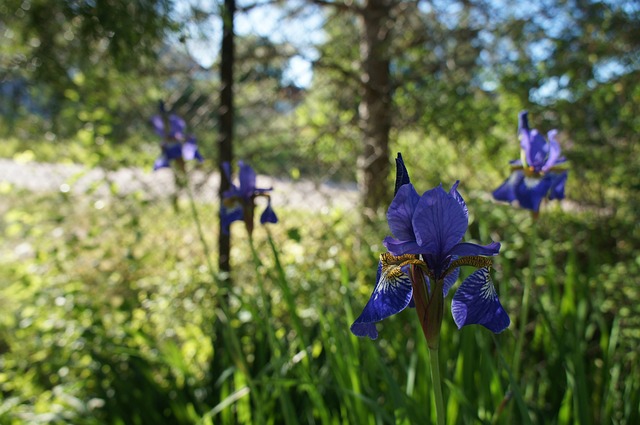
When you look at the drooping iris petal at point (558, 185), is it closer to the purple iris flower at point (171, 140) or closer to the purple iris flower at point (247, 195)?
the purple iris flower at point (247, 195)

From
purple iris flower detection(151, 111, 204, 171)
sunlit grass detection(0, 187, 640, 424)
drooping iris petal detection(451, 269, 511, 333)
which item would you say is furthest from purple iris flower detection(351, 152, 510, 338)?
purple iris flower detection(151, 111, 204, 171)

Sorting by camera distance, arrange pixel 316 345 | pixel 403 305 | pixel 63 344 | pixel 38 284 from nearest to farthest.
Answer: pixel 403 305 → pixel 316 345 → pixel 63 344 → pixel 38 284

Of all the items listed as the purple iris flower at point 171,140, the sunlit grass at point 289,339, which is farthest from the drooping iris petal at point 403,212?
the purple iris flower at point 171,140

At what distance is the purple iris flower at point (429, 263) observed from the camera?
0.82m

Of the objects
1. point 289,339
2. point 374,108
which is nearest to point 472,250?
point 289,339

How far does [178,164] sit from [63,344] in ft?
3.52

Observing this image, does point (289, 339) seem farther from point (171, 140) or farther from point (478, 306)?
point (478, 306)

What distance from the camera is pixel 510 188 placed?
160 centimetres

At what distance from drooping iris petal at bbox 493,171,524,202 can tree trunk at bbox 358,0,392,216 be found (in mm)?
1518

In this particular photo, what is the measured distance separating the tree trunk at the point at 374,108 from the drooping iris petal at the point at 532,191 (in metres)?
1.60

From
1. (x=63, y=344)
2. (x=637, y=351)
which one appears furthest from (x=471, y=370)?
(x=63, y=344)

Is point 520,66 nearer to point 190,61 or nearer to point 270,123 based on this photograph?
point 270,123

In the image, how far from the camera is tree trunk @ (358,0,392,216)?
3230 millimetres

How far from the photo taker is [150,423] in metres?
2.05
